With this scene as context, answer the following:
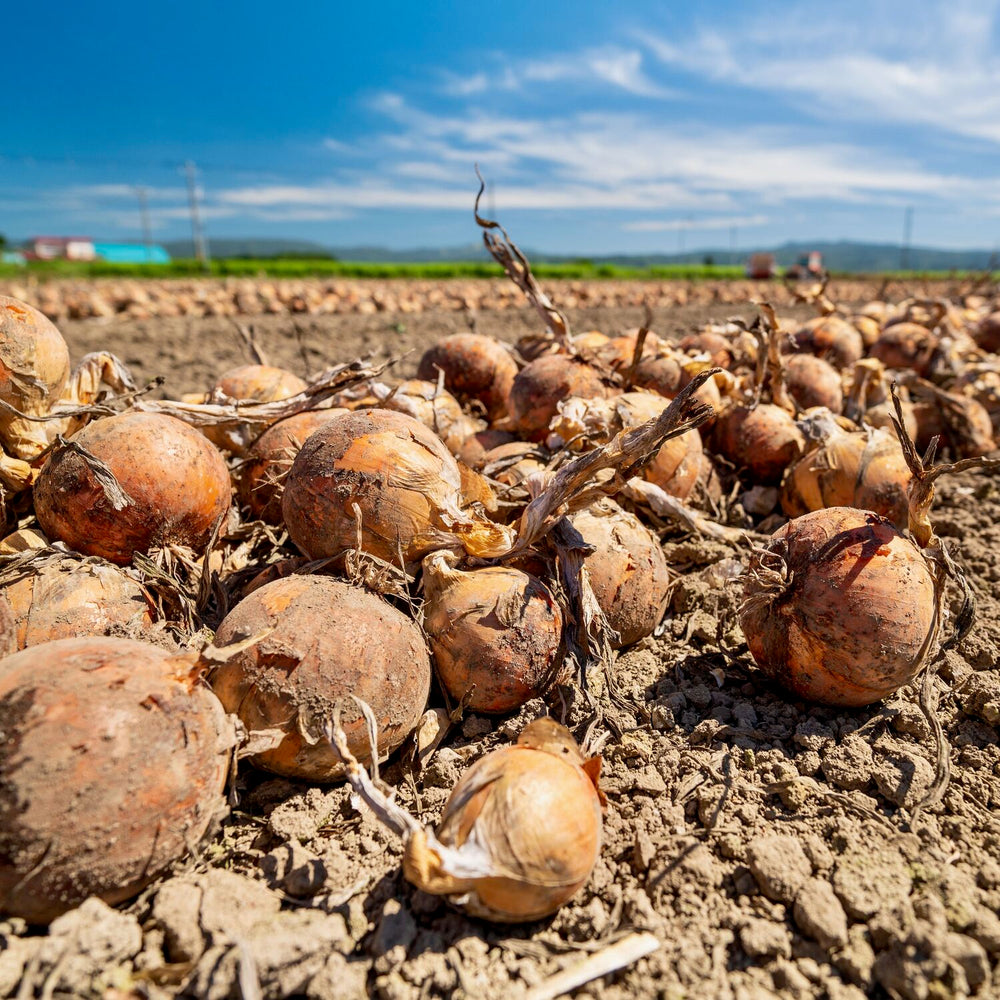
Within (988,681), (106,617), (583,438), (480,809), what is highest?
(583,438)

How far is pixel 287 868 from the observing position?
185 cm

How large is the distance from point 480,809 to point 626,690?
1059mm

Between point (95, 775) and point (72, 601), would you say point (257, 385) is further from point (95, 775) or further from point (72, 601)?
point (95, 775)

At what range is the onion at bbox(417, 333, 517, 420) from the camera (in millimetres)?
4433

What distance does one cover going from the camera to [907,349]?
651cm

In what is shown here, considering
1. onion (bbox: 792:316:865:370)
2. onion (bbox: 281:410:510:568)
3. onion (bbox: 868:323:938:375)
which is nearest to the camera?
onion (bbox: 281:410:510:568)

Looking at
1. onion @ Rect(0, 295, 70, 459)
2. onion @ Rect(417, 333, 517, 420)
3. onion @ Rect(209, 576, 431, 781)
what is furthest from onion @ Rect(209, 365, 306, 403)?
onion @ Rect(209, 576, 431, 781)

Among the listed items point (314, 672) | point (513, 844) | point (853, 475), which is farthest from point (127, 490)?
point (853, 475)

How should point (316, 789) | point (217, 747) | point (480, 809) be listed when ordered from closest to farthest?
point (480, 809) < point (217, 747) < point (316, 789)

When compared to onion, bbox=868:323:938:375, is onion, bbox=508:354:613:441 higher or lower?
higher

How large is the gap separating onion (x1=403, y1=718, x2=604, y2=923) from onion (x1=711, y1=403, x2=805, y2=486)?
271cm

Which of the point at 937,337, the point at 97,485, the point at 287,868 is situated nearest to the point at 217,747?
the point at 287,868

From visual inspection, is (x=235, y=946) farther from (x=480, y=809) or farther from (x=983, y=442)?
(x=983, y=442)

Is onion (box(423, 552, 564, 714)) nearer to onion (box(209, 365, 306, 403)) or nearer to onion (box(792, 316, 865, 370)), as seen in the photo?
onion (box(209, 365, 306, 403))
